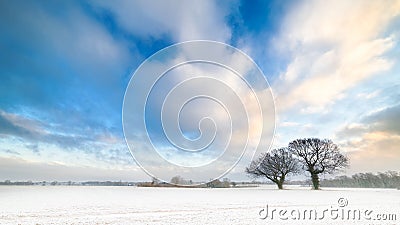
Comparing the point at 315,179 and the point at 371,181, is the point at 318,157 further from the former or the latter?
the point at 371,181

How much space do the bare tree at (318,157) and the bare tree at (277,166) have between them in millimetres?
2616

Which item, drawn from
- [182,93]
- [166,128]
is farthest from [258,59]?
[166,128]

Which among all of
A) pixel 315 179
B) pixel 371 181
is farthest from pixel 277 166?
pixel 371 181

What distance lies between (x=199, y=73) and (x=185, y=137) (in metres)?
5.53

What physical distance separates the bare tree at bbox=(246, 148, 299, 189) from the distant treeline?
→ 61040 millimetres

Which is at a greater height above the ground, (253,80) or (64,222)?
(253,80)

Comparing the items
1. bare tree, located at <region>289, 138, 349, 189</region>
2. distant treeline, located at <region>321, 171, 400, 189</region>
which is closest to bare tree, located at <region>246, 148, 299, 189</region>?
bare tree, located at <region>289, 138, 349, 189</region>

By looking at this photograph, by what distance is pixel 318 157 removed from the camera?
197 feet

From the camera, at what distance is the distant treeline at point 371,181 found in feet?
347

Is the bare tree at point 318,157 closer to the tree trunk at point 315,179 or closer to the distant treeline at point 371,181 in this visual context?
the tree trunk at point 315,179

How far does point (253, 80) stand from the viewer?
21.0 metres

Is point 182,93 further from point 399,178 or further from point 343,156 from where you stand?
point 399,178

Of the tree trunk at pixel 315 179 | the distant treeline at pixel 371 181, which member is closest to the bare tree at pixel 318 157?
the tree trunk at pixel 315 179

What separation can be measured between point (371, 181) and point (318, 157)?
245 ft
